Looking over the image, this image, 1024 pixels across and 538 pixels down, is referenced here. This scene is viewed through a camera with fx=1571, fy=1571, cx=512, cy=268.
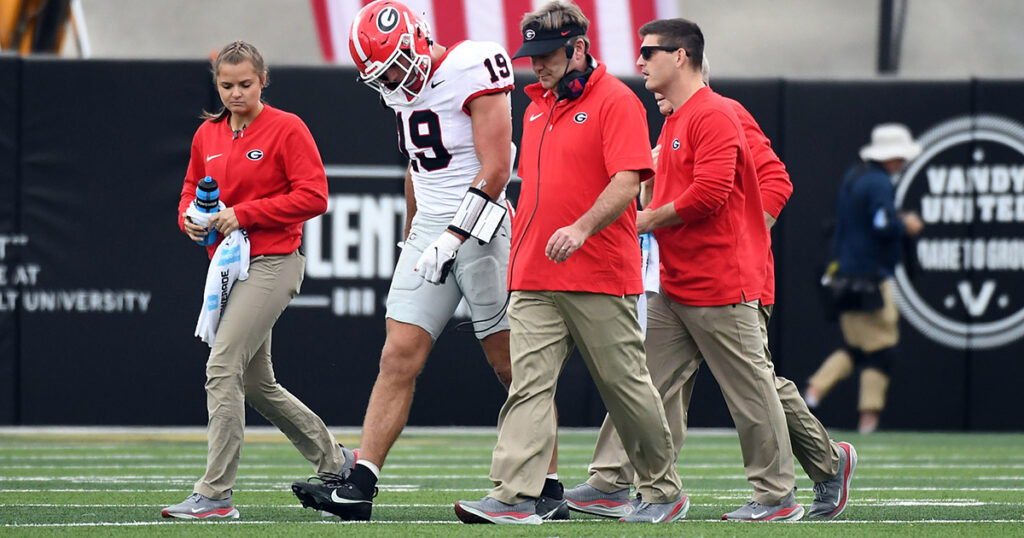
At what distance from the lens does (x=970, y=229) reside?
1173 centimetres

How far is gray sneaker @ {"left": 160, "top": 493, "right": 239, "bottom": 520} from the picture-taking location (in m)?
6.00

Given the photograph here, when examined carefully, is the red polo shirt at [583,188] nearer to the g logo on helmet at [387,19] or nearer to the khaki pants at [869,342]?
the g logo on helmet at [387,19]

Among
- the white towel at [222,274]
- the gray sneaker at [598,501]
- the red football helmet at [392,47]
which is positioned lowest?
the gray sneaker at [598,501]

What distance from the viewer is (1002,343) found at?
11742 mm

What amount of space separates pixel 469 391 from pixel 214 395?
558 cm

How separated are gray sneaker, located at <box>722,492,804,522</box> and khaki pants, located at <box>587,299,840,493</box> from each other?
29 centimetres

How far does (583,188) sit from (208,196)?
1.57m

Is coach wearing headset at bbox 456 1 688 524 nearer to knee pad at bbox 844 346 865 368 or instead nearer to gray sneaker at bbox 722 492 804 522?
gray sneaker at bbox 722 492 804 522

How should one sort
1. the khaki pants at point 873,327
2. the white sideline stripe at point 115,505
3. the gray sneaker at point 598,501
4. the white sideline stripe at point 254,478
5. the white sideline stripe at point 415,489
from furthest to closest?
1. the khaki pants at point 873,327
2. the white sideline stripe at point 254,478
3. the white sideline stripe at point 415,489
4. the white sideline stripe at point 115,505
5. the gray sneaker at point 598,501

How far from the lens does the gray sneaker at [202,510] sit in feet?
19.7

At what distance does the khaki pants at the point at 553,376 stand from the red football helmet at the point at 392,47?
0.99 metres

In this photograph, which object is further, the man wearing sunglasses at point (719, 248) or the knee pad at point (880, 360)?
the knee pad at point (880, 360)

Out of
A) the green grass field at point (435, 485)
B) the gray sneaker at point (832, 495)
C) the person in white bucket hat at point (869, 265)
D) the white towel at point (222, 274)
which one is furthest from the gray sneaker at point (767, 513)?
the person in white bucket hat at point (869, 265)

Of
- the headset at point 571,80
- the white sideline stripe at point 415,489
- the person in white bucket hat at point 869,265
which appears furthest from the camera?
the person in white bucket hat at point 869,265
